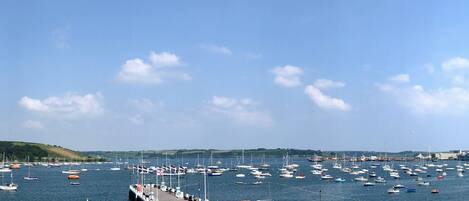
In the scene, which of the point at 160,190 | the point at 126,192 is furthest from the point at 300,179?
the point at 160,190

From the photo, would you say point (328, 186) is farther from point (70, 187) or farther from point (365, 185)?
point (70, 187)

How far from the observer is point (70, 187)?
133250mm

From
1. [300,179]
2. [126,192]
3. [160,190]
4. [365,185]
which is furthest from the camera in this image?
[300,179]

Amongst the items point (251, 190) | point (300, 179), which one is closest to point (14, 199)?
point (251, 190)

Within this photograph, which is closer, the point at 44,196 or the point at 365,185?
the point at 44,196

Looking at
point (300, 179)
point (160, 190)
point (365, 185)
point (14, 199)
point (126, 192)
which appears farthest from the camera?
point (300, 179)

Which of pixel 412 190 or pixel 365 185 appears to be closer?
pixel 412 190

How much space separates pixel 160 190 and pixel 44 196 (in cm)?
2430

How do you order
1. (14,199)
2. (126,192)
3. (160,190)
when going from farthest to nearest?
(126,192), (14,199), (160,190)

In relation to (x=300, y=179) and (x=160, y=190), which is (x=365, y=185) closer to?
(x=300, y=179)

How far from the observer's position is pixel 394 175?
162500 mm

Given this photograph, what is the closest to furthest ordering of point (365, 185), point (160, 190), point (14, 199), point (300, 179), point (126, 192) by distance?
point (160, 190)
point (14, 199)
point (126, 192)
point (365, 185)
point (300, 179)

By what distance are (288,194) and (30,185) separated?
61450mm

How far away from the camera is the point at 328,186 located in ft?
432
